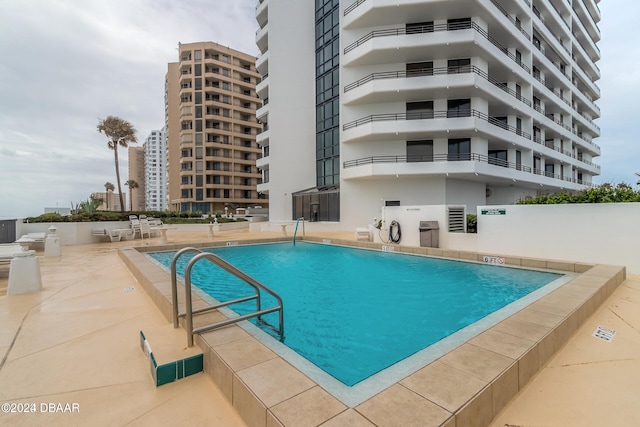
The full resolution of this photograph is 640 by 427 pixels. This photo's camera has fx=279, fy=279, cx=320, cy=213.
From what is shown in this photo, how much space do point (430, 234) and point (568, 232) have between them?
3688 millimetres

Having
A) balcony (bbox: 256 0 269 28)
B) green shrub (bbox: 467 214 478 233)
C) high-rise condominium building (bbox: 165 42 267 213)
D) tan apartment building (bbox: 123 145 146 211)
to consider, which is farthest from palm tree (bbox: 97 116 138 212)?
tan apartment building (bbox: 123 145 146 211)

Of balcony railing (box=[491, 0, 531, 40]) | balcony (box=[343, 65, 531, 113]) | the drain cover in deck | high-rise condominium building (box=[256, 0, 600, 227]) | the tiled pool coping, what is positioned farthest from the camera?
balcony railing (box=[491, 0, 531, 40])

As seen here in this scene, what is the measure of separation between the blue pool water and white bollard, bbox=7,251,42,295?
2693mm

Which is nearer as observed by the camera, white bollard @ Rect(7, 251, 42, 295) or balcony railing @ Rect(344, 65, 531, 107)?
white bollard @ Rect(7, 251, 42, 295)

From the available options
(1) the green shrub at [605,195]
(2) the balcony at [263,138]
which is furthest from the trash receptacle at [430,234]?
(2) the balcony at [263,138]

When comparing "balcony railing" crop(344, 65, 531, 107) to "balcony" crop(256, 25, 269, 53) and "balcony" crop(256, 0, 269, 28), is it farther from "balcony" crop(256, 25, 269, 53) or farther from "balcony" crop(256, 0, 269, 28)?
"balcony" crop(256, 0, 269, 28)

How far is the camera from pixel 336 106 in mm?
21828

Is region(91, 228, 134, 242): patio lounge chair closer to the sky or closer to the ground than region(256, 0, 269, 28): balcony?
closer to the ground

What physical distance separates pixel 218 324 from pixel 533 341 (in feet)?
9.82

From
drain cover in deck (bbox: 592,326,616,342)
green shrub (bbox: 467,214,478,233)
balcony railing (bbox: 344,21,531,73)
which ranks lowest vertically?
drain cover in deck (bbox: 592,326,616,342)

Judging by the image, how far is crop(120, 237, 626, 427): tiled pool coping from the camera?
1.61 meters

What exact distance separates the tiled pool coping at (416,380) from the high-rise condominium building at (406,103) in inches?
630

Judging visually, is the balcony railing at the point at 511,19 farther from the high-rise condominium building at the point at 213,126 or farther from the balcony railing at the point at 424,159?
the high-rise condominium building at the point at 213,126

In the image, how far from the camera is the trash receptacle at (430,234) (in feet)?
32.6
